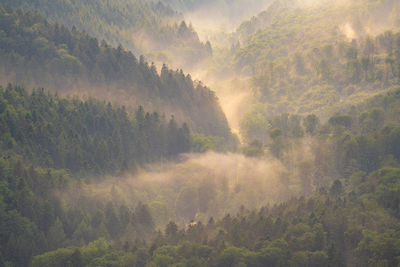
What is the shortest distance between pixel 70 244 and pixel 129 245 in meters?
15.4

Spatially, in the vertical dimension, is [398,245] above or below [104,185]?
below

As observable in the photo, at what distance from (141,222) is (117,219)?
7.88 metres

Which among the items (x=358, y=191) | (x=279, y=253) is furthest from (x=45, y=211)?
(x=358, y=191)

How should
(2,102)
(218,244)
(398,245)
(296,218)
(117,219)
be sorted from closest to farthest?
(398,245) < (218,244) < (296,218) < (117,219) < (2,102)

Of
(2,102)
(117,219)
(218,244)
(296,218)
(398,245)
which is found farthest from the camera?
(2,102)

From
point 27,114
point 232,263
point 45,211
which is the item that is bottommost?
point 232,263

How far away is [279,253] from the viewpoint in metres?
141

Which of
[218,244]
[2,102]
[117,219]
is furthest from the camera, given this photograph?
[2,102]

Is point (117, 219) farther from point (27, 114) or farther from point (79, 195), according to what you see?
point (27, 114)

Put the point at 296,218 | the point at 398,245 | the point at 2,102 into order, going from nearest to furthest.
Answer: the point at 398,245
the point at 296,218
the point at 2,102

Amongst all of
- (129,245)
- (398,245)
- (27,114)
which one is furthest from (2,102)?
(398,245)

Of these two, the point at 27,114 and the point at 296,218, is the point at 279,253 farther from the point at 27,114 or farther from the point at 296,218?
the point at 27,114

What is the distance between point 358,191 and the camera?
7101 inches

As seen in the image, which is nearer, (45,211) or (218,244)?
(218,244)
